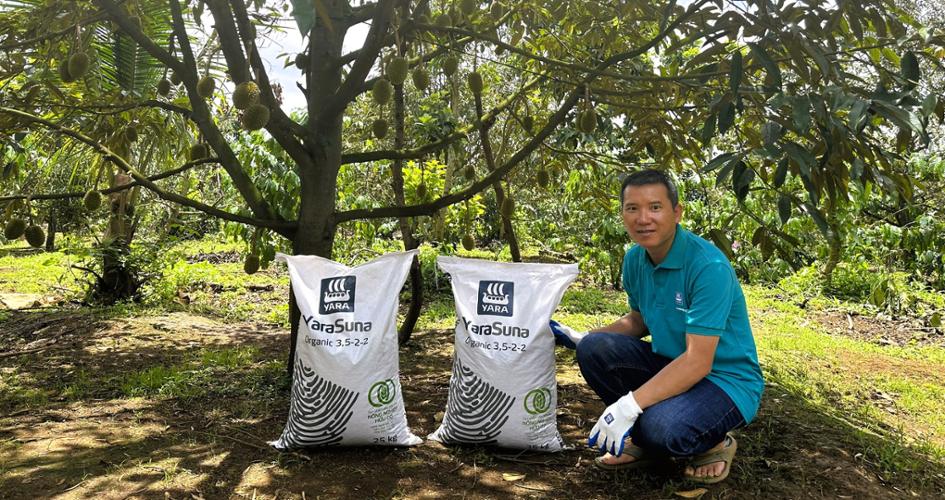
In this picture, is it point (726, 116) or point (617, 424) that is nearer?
point (726, 116)

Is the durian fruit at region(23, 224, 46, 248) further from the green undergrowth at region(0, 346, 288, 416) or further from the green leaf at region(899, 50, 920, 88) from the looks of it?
the green leaf at region(899, 50, 920, 88)

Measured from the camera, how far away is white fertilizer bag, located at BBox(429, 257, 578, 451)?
2.32 metres

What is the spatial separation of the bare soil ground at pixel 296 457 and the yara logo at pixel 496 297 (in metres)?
0.51

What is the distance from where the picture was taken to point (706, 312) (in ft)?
6.75

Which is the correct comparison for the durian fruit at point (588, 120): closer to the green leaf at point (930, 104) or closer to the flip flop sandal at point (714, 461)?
the green leaf at point (930, 104)

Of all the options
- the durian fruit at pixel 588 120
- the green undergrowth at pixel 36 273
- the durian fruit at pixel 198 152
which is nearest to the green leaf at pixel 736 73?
the durian fruit at pixel 588 120

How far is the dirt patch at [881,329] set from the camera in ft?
16.9

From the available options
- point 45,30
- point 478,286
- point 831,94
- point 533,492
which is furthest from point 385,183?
point 831,94

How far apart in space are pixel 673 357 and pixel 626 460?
392mm

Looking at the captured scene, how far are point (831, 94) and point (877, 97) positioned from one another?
0.15 m

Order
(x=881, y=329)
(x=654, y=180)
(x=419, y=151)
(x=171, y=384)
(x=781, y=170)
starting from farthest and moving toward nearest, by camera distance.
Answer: (x=881, y=329), (x=171, y=384), (x=419, y=151), (x=654, y=180), (x=781, y=170)

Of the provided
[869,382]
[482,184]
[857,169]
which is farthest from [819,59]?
[869,382]

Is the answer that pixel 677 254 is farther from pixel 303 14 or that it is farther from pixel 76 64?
pixel 76 64

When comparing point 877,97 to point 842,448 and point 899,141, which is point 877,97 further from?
point 842,448
